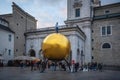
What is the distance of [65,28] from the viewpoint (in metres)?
42.9

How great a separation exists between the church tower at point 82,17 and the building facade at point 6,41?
14.9 meters

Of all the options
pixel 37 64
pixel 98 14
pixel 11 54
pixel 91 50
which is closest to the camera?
pixel 37 64

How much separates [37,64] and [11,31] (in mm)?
15613

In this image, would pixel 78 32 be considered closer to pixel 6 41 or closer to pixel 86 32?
pixel 86 32

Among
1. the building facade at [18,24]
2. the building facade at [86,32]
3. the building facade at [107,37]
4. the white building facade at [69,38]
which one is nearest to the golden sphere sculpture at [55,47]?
the white building facade at [69,38]

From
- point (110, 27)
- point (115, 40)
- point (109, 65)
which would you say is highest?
point (110, 27)

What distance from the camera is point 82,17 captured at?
50.2 m

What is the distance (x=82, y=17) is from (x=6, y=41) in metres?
19.5

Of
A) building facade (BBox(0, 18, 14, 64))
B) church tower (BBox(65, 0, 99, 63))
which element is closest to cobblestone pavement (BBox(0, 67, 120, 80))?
building facade (BBox(0, 18, 14, 64))

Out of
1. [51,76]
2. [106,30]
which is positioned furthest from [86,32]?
[51,76]

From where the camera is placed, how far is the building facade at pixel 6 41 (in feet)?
137

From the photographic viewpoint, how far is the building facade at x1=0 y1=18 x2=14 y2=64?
4185cm

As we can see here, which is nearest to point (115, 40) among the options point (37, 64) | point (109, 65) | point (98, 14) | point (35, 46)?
point (109, 65)

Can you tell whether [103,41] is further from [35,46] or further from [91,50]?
[35,46]
